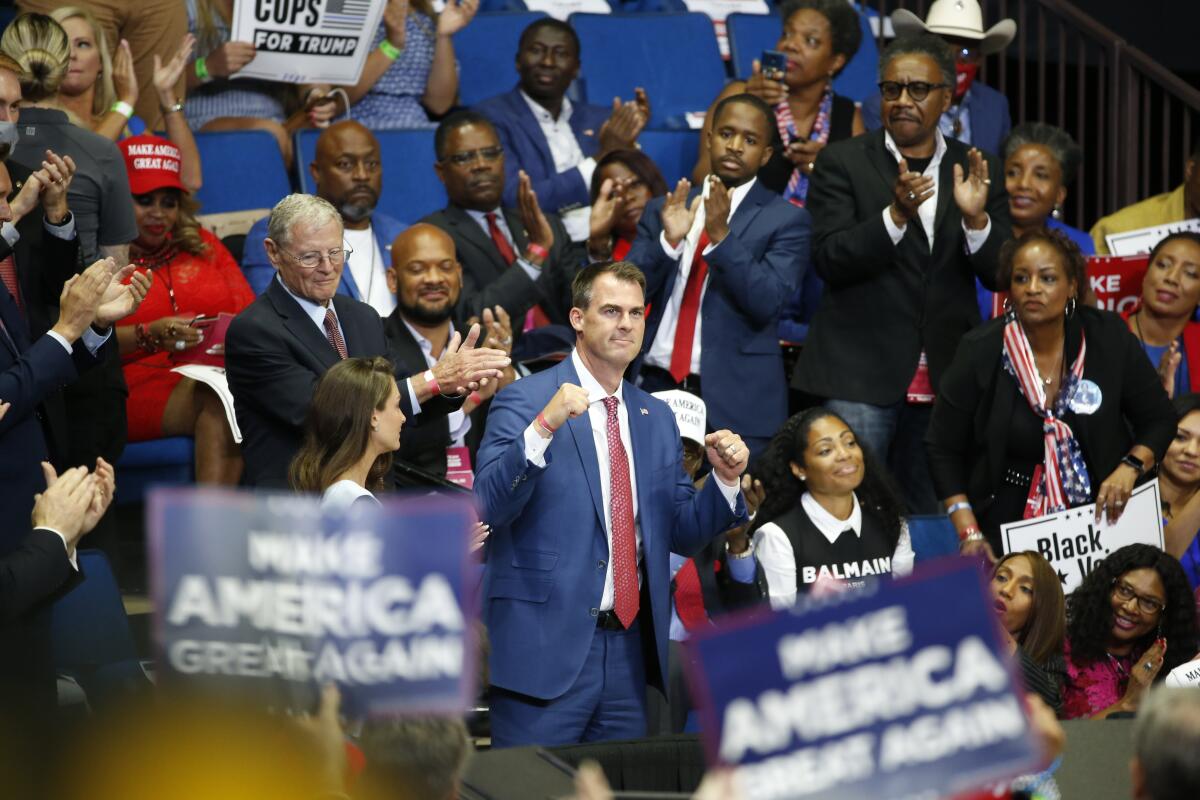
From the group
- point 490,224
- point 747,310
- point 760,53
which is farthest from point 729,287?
point 760,53

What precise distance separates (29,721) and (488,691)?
131cm

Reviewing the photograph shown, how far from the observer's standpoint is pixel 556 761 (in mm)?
3906

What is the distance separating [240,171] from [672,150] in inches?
78.9

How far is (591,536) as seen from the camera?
4797 millimetres

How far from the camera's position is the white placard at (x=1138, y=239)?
7.75 metres

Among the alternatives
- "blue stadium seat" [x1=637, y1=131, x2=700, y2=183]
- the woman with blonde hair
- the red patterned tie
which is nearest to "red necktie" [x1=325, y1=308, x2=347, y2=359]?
the red patterned tie

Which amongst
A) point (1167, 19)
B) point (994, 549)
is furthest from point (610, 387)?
point (1167, 19)

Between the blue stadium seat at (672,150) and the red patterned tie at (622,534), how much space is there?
3.59 metres

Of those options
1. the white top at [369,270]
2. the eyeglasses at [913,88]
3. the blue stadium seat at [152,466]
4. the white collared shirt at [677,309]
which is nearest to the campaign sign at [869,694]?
the blue stadium seat at [152,466]

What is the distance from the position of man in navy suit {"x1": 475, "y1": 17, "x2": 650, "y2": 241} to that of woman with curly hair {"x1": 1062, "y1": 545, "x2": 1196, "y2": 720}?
8.80ft

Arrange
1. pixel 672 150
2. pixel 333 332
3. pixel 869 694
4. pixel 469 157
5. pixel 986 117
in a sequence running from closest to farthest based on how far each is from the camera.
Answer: pixel 869 694 < pixel 333 332 < pixel 469 157 < pixel 986 117 < pixel 672 150

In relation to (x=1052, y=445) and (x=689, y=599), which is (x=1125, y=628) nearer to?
(x=1052, y=445)

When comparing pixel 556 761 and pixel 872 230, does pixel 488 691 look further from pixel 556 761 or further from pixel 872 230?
pixel 872 230

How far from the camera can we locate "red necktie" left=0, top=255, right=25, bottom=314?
516cm
